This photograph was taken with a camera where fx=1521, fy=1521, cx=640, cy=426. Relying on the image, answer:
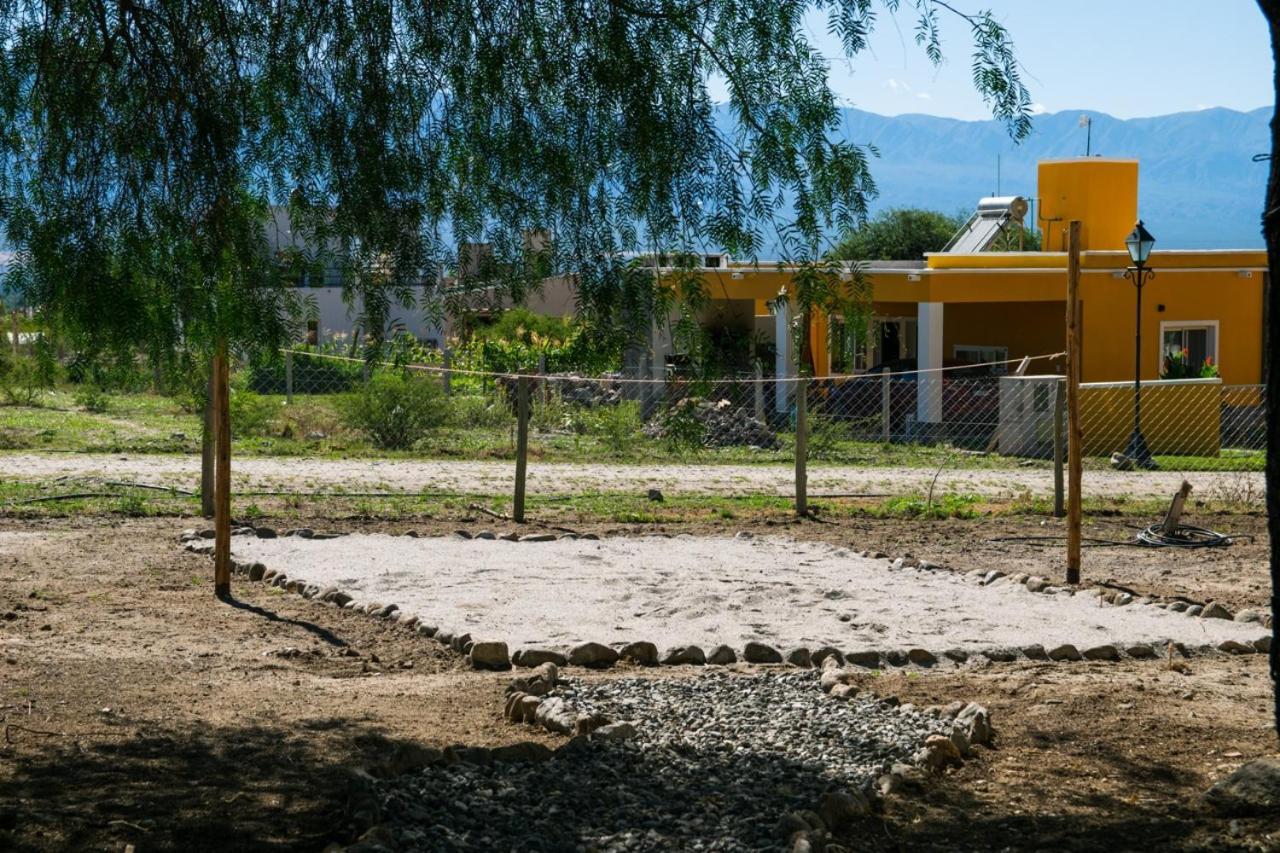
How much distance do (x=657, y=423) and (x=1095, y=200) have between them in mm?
14307

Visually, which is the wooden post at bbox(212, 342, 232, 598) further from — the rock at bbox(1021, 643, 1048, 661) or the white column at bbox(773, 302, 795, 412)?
the white column at bbox(773, 302, 795, 412)

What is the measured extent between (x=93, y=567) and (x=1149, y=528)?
8879 millimetres

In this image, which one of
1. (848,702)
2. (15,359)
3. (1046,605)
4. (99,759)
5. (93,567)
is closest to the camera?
(99,759)

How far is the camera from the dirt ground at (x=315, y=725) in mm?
5480

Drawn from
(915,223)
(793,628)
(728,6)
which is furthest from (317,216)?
(915,223)

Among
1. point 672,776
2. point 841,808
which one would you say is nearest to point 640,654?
point 672,776

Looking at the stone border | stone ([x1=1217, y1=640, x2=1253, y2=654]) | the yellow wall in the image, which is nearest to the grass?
the yellow wall

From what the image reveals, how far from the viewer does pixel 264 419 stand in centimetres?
2166

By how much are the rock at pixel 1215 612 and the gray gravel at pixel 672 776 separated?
345 centimetres

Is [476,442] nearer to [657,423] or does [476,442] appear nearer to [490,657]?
[657,423]

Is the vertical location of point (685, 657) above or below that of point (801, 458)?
below

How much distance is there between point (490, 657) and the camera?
→ 323 inches

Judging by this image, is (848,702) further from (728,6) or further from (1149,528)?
(1149,528)

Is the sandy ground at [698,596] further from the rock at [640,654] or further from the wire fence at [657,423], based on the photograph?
the wire fence at [657,423]
